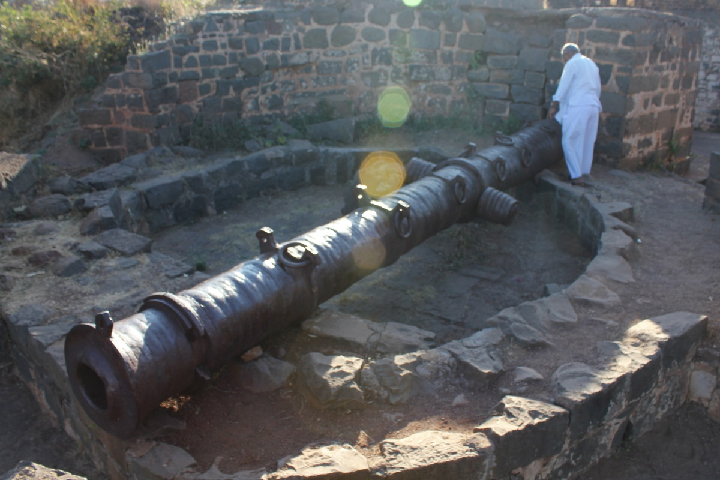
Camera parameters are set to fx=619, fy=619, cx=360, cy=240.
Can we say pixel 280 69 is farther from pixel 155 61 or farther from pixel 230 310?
pixel 230 310

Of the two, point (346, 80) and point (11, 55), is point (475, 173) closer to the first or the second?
point (346, 80)

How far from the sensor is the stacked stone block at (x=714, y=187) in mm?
6312

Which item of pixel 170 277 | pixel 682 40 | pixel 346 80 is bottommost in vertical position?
pixel 170 277

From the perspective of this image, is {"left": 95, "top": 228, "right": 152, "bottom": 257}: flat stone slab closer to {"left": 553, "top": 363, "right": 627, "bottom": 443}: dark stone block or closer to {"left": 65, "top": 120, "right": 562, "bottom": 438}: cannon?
{"left": 65, "top": 120, "right": 562, "bottom": 438}: cannon

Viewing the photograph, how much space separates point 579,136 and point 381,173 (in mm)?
2540

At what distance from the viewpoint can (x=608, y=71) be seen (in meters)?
7.72

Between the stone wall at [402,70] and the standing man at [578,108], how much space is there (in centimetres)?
79

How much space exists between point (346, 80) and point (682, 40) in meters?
4.66

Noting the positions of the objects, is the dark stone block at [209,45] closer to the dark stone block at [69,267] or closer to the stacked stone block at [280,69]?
the stacked stone block at [280,69]

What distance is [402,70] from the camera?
962cm

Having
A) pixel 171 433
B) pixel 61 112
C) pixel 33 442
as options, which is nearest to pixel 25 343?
pixel 33 442

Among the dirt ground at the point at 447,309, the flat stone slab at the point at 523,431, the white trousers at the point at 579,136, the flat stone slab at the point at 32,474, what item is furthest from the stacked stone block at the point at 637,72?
the flat stone slab at the point at 32,474

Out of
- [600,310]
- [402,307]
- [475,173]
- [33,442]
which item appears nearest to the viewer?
[33,442]

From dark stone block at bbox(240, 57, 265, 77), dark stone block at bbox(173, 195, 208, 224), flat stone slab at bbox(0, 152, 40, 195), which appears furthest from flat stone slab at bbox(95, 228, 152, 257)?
dark stone block at bbox(240, 57, 265, 77)
